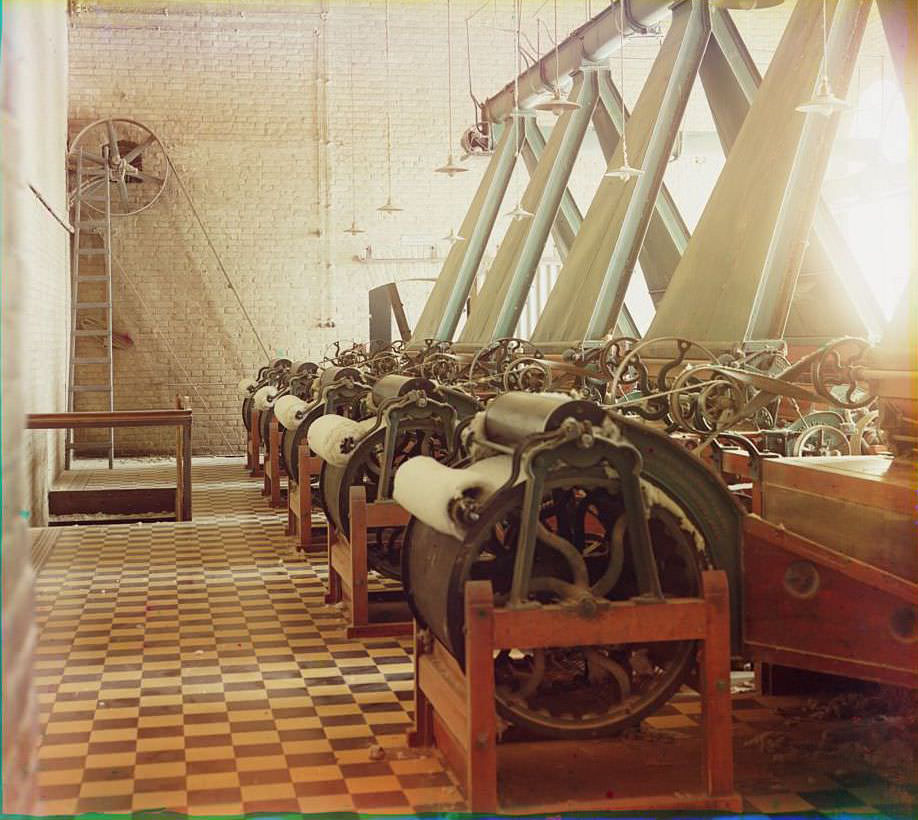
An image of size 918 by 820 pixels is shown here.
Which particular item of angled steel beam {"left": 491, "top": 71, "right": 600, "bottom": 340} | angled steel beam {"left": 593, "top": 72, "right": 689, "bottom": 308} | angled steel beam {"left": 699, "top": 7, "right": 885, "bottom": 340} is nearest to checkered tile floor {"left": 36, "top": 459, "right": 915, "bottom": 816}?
angled steel beam {"left": 699, "top": 7, "right": 885, "bottom": 340}

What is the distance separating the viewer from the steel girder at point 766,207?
7.23 m

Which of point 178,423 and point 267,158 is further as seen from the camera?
point 267,158

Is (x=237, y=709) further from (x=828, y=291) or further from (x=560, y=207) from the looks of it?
(x=560, y=207)

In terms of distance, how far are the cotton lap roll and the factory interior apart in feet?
0.06

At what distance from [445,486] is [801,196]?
4.69 metres

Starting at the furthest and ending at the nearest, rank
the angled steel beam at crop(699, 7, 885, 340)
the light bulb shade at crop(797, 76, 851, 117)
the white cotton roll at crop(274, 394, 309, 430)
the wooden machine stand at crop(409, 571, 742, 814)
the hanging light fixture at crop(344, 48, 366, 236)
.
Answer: the hanging light fixture at crop(344, 48, 366, 236)
the angled steel beam at crop(699, 7, 885, 340)
the white cotton roll at crop(274, 394, 309, 430)
the light bulb shade at crop(797, 76, 851, 117)
the wooden machine stand at crop(409, 571, 742, 814)

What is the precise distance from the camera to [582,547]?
3709mm

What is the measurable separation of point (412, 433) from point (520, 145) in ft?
28.7

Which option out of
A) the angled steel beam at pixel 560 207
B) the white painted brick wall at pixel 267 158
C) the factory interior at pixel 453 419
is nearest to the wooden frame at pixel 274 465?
the factory interior at pixel 453 419

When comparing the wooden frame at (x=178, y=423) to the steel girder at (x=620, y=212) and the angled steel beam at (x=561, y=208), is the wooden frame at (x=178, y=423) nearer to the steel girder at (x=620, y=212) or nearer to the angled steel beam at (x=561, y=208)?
the steel girder at (x=620, y=212)

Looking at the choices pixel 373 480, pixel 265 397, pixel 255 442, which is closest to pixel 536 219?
pixel 265 397

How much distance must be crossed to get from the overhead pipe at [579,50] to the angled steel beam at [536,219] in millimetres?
254

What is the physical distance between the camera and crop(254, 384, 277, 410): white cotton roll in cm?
1109

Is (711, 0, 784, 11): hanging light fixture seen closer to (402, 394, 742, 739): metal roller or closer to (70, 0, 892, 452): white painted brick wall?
(402, 394, 742, 739): metal roller
